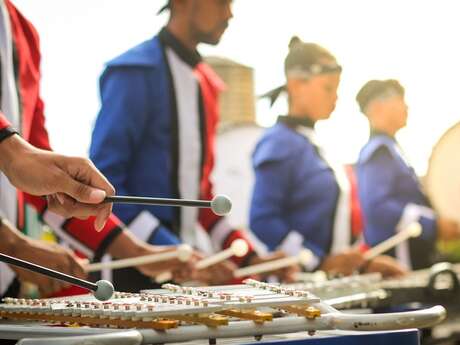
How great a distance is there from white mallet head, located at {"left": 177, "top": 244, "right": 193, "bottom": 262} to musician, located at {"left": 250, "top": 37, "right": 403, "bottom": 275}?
599 mm

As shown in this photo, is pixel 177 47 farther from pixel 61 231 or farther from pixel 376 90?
pixel 376 90

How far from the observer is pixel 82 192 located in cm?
118

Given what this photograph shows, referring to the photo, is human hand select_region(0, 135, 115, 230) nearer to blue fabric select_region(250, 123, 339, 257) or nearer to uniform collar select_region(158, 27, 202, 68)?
uniform collar select_region(158, 27, 202, 68)

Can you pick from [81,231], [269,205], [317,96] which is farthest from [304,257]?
[81,231]

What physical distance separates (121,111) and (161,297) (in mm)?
1197

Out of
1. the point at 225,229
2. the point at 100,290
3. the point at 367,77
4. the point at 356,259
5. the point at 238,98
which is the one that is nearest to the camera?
the point at 100,290

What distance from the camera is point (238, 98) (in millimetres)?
2973

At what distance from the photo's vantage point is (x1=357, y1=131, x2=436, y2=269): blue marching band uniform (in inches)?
134

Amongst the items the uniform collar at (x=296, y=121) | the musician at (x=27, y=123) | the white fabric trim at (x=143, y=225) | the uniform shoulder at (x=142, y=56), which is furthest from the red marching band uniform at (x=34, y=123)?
the uniform collar at (x=296, y=121)

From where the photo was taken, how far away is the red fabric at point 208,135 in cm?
256

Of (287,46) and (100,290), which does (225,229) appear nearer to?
(287,46)

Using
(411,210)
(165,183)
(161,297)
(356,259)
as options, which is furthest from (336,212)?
(161,297)

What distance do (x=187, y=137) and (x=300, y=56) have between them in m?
0.84

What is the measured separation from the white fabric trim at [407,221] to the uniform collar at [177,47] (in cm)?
125
